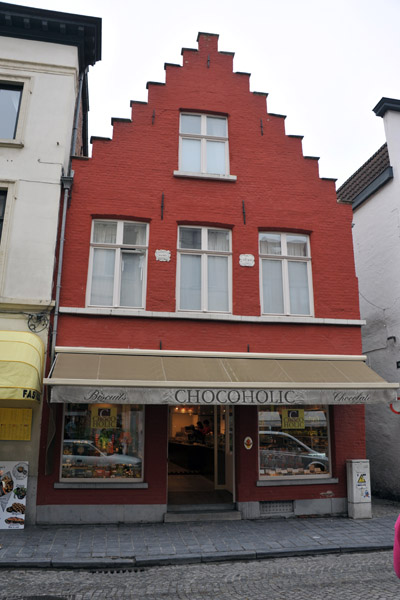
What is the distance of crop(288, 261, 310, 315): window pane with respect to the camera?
11.1m

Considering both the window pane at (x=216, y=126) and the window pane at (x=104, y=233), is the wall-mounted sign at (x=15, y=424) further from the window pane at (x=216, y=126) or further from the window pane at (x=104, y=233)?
the window pane at (x=216, y=126)

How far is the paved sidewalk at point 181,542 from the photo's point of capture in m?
7.11

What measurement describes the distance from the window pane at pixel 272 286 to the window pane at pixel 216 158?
8.70 feet

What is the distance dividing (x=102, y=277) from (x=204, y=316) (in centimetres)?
251

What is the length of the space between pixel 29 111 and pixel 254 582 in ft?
34.6

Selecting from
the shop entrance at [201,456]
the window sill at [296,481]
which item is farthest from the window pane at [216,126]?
the window sill at [296,481]

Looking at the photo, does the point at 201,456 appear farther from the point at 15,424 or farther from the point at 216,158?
the point at 216,158

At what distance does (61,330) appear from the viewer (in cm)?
972

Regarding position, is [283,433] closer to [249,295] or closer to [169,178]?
[249,295]

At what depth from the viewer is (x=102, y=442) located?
972 centimetres

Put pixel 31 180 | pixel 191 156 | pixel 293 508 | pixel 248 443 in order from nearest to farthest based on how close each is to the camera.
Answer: pixel 293 508 → pixel 248 443 → pixel 31 180 → pixel 191 156

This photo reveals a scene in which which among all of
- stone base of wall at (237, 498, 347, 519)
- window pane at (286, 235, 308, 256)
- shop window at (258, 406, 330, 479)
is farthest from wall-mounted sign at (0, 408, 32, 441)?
window pane at (286, 235, 308, 256)

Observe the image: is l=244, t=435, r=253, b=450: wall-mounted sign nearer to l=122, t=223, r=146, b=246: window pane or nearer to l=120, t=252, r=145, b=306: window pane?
l=120, t=252, r=145, b=306: window pane

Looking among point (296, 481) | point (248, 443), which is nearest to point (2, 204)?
point (248, 443)
